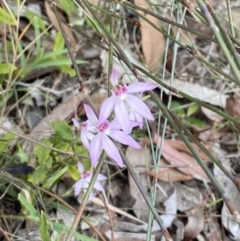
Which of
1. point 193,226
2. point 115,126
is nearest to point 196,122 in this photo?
point 193,226

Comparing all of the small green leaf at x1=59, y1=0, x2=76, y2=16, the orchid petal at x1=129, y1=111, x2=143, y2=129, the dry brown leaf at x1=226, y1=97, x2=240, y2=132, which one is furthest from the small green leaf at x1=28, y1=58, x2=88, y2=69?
the orchid petal at x1=129, y1=111, x2=143, y2=129

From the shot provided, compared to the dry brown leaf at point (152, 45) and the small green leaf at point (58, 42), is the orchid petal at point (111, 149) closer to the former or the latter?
the small green leaf at point (58, 42)

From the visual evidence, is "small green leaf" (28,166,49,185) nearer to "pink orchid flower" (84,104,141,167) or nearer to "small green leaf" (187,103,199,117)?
"pink orchid flower" (84,104,141,167)

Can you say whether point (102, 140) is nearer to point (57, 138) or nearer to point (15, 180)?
point (15, 180)

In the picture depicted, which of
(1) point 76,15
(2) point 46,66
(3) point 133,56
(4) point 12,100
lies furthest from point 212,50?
(4) point 12,100

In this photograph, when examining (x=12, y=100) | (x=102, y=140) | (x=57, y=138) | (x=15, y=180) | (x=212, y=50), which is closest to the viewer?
(x=102, y=140)

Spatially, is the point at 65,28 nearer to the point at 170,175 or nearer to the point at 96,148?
the point at 170,175
